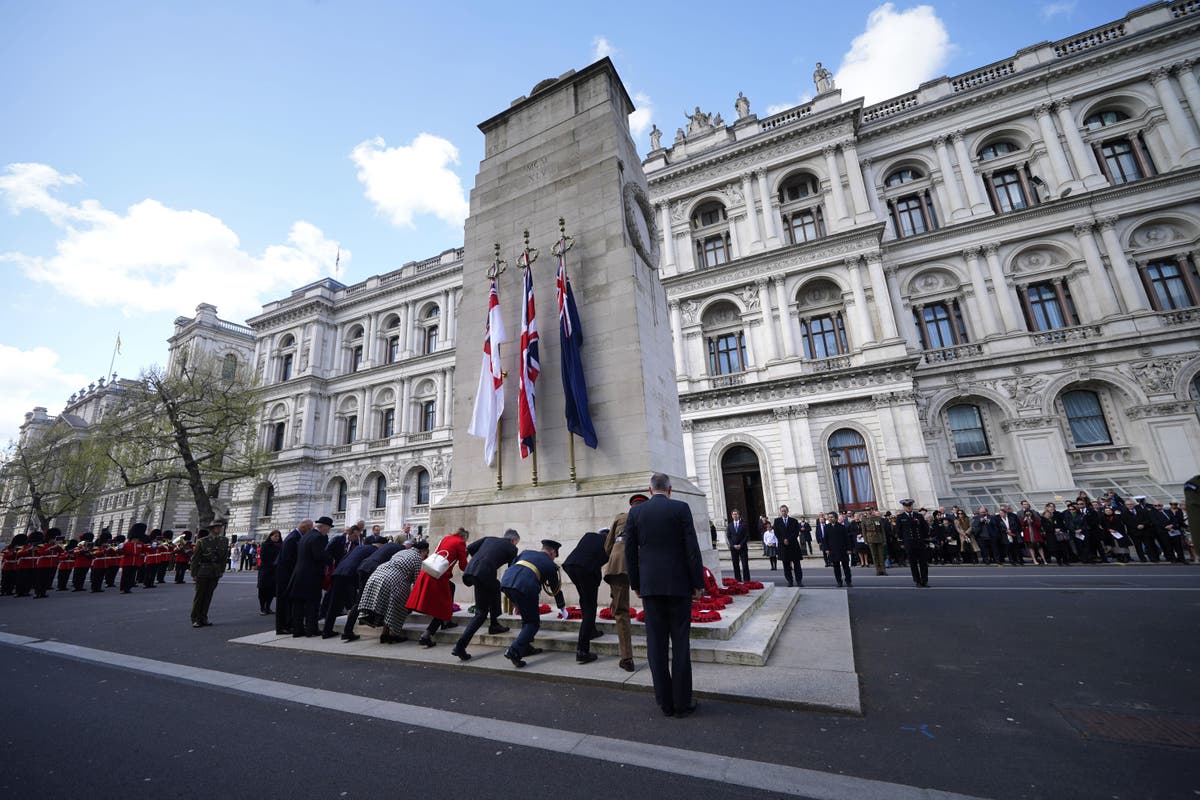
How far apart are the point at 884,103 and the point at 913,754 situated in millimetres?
32994

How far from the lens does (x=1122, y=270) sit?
20.9 meters

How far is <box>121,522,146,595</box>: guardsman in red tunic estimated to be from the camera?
15688mm

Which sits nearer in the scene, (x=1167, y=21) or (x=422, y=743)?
(x=422, y=743)

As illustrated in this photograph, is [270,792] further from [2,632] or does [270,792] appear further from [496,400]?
[2,632]

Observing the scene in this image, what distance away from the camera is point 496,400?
27.6 ft

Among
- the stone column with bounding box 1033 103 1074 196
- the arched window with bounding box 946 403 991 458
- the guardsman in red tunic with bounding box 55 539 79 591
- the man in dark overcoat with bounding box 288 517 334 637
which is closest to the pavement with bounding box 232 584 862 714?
the man in dark overcoat with bounding box 288 517 334 637

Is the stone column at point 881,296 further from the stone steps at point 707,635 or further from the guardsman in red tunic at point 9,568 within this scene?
the guardsman in red tunic at point 9,568

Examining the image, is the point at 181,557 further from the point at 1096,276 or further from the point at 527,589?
the point at 1096,276

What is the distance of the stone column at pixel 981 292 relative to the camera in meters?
22.6

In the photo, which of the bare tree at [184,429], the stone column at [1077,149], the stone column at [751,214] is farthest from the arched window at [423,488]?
the stone column at [1077,149]

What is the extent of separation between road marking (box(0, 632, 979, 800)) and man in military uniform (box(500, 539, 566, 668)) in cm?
122

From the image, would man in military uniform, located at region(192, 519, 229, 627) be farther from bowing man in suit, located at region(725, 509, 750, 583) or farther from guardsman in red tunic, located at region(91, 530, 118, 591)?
guardsman in red tunic, located at region(91, 530, 118, 591)

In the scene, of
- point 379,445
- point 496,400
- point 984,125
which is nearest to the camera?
point 496,400

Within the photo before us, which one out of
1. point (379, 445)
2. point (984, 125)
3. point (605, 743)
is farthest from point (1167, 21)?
point (379, 445)
